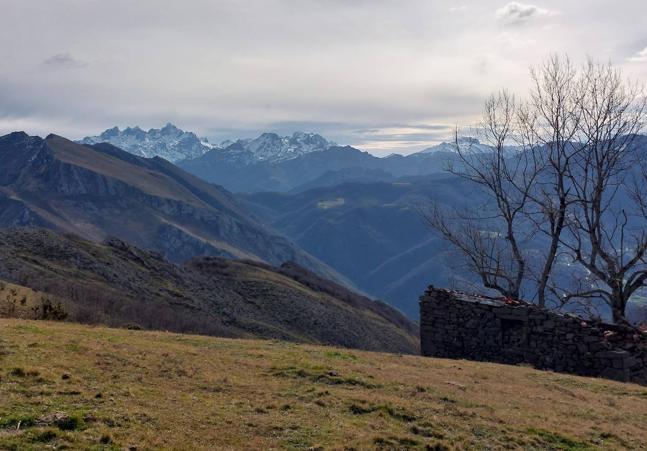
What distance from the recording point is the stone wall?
84.6 feet

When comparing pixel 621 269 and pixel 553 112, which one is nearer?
pixel 621 269

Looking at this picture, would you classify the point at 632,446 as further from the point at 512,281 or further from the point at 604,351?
the point at 512,281

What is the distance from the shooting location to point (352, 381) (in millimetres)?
17688

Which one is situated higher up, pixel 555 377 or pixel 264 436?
pixel 264 436

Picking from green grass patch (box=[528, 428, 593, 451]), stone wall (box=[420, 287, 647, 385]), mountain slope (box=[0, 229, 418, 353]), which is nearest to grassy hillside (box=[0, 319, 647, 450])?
green grass patch (box=[528, 428, 593, 451])

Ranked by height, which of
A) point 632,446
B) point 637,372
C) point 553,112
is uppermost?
point 553,112

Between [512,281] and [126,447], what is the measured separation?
3083 centimetres

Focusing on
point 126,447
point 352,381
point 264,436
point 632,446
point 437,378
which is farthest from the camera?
point 437,378

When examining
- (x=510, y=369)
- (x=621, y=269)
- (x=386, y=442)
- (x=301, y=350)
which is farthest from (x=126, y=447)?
(x=621, y=269)

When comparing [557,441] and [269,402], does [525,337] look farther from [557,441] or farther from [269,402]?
[269,402]

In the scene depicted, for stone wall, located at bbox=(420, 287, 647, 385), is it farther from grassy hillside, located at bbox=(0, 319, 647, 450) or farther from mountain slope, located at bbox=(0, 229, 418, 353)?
mountain slope, located at bbox=(0, 229, 418, 353)

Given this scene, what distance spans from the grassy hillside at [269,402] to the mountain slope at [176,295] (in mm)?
20515

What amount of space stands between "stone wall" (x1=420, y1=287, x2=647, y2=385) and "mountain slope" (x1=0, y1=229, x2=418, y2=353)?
21995mm

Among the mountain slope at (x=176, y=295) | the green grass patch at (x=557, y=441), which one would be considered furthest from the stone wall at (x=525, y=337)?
the mountain slope at (x=176, y=295)
